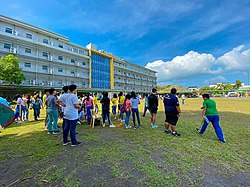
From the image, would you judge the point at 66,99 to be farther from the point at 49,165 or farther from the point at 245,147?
the point at 245,147

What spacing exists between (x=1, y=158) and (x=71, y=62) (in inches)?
1427

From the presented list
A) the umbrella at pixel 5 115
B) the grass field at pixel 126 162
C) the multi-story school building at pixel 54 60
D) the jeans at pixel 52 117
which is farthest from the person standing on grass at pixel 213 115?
the multi-story school building at pixel 54 60

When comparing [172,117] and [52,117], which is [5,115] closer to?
[52,117]

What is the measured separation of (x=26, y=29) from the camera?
94.2ft

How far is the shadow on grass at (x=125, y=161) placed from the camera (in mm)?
2643

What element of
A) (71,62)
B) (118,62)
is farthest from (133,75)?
(71,62)

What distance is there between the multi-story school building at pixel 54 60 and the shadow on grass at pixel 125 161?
87.3ft

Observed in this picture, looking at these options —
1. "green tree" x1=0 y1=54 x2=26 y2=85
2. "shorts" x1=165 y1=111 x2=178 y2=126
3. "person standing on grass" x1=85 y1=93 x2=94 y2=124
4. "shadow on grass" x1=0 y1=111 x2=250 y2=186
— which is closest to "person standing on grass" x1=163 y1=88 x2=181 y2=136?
"shorts" x1=165 y1=111 x2=178 y2=126

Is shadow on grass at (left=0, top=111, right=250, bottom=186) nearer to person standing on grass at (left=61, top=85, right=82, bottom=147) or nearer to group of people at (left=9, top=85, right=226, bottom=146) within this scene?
group of people at (left=9, top=85, right=226, bottom=146)

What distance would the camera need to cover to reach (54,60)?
32.8m

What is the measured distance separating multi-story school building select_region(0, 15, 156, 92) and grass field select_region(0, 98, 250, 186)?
2657 centimetres

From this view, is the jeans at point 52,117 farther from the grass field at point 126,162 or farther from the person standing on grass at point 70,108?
the person standing on grass at point 70,108

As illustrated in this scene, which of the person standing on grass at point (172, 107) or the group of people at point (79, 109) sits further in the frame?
the person standing on grass at point (172, 107)

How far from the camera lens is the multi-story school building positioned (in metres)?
26.9
